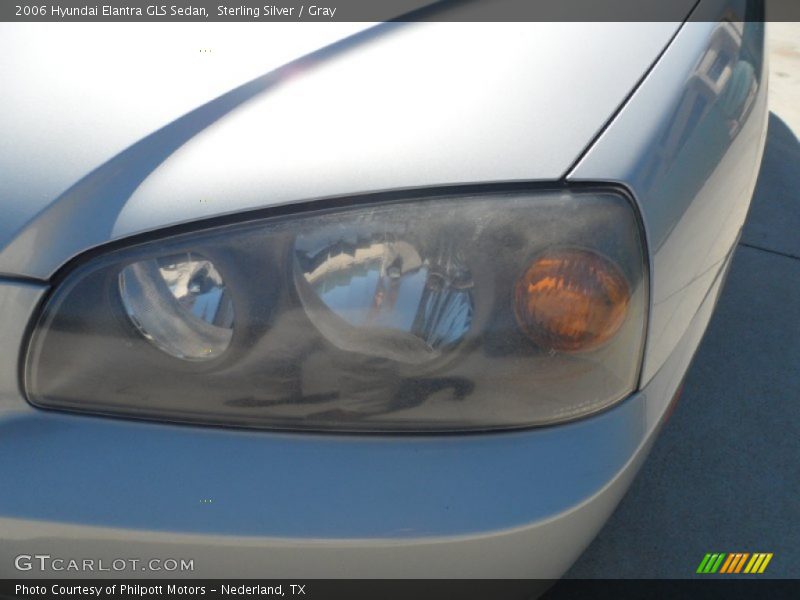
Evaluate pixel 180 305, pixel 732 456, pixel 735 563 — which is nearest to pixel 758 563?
pixel 735 563

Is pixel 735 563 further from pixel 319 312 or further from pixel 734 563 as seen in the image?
pixel 319 312

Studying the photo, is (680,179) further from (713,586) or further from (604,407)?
(713,586)

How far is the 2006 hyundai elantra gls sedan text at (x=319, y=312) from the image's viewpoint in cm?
112

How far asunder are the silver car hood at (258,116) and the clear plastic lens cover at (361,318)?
49 mm

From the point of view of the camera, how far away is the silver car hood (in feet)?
3.66

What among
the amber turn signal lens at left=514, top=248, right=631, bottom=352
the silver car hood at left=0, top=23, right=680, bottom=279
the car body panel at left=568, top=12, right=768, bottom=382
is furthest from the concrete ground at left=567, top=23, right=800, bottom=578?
the silver car hood at left=0, top=23, right=680, bottom=279

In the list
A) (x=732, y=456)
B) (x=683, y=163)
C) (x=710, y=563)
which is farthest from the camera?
(x=732, y=456)

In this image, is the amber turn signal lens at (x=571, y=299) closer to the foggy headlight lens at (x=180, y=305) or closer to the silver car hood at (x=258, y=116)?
the silver car hood at (x=258, y=116)

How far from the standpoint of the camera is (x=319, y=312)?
46.1 inches

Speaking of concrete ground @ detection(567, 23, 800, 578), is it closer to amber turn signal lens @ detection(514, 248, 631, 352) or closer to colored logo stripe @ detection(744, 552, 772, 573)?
colored logo stripe @ detection(744, 552, 772, 573)

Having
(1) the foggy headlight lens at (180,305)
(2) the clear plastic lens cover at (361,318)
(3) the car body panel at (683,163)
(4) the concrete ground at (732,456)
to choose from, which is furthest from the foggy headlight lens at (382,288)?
(4) the concrete ground at (732,456)

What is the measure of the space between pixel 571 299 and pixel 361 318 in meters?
0.28

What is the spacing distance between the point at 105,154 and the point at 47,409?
0.34 m

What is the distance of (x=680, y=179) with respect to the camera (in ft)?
4.22
